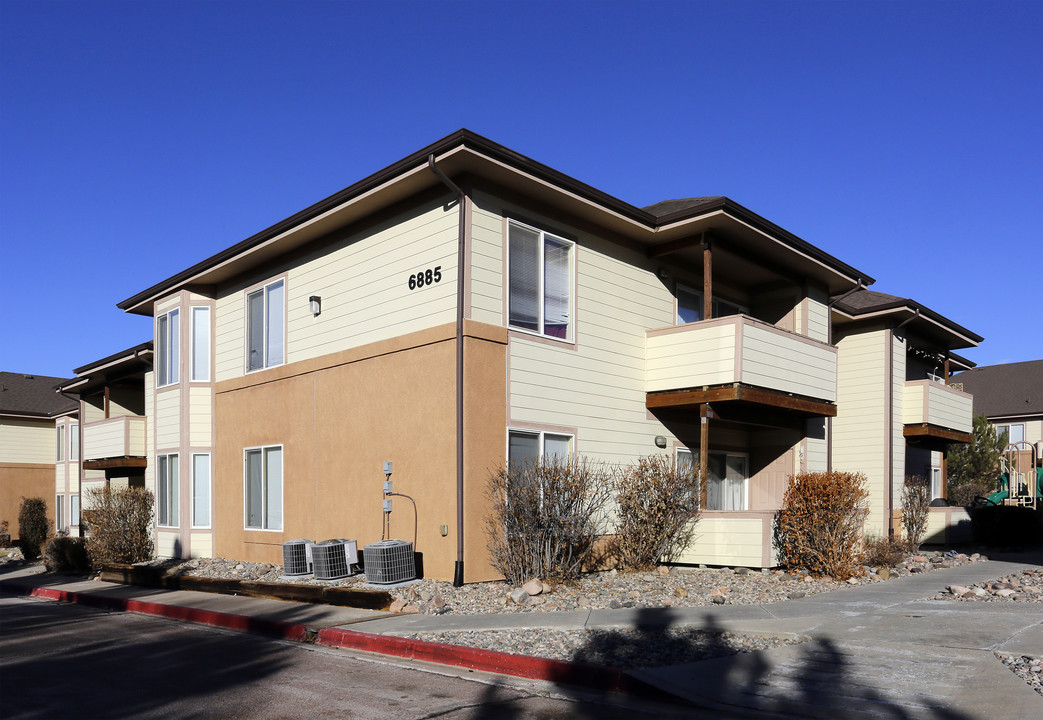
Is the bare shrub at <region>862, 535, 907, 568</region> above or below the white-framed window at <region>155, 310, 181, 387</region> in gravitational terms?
below

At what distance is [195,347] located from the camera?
64.5ft

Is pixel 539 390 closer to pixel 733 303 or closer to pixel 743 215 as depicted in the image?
pixel 743 215

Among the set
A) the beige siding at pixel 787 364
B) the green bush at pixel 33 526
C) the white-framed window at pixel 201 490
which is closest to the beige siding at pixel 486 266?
the beige siding at pixel 787 364

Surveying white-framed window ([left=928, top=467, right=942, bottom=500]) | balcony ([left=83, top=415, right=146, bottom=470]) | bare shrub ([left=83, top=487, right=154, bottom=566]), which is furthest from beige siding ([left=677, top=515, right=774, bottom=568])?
balcony ([left=83, top=415, right=146, bottom=470])

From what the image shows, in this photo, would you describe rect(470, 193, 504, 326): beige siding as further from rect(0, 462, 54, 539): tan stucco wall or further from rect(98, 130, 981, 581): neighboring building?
rect(0, 462, 54, 539): tan stucco wall

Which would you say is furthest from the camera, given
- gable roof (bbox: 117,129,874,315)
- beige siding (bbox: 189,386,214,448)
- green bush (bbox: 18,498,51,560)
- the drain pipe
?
green bush (bbox: 18,498,51,560)

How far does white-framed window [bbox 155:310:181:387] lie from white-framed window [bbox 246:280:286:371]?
255cm

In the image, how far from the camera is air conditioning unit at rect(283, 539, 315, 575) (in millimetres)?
14531

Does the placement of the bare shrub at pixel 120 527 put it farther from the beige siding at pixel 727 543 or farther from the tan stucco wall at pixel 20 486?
the tan stucco wall at pixel 20 486

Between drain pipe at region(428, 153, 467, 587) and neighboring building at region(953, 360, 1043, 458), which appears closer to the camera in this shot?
drain pipe at region(428, 153, 467, 587)

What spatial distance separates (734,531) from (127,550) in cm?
1329

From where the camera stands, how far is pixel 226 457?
18.6 meters

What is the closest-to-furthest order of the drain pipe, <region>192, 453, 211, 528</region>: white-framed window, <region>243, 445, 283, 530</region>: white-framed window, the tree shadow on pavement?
the tree shadow on pavement, the drain pipe, <region>243, 445, 283, 530</region>: white-framed window, <region>192, 453, 211, 528</region>: white-framed window

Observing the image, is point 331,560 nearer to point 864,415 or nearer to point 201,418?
point 201,418
